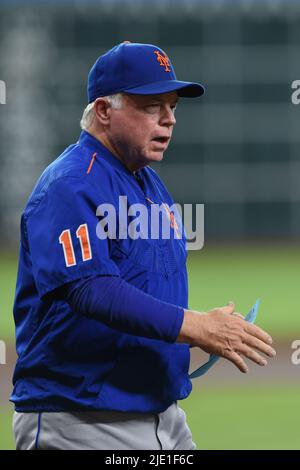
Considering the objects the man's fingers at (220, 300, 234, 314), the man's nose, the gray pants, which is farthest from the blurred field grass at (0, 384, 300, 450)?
the man's nose

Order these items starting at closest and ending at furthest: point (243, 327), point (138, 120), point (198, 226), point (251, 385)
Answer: point (243, 327), point (138, 120), point (198, 226), point (251, 385)

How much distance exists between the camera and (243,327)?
9.61ft

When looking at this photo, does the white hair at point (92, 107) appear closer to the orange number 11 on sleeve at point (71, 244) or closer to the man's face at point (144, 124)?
the man's face at point (144, 124)

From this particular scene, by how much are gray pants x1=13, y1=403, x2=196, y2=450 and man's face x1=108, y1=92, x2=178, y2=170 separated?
2.57 ft

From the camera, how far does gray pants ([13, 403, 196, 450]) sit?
311 cm

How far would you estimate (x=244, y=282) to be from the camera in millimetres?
16234

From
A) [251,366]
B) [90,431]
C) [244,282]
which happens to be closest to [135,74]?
[90,431]

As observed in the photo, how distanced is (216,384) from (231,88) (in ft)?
41.9

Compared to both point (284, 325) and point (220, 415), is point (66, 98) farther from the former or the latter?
point (220, 415)

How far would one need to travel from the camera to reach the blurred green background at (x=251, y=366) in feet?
21.5

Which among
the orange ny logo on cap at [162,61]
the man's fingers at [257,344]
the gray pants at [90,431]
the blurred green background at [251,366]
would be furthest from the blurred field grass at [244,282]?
the man's fingers at [257,344]

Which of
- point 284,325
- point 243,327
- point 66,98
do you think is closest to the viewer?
point 243,327

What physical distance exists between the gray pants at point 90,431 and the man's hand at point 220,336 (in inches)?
15.8

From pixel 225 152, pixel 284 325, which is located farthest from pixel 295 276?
pixel 284 325
